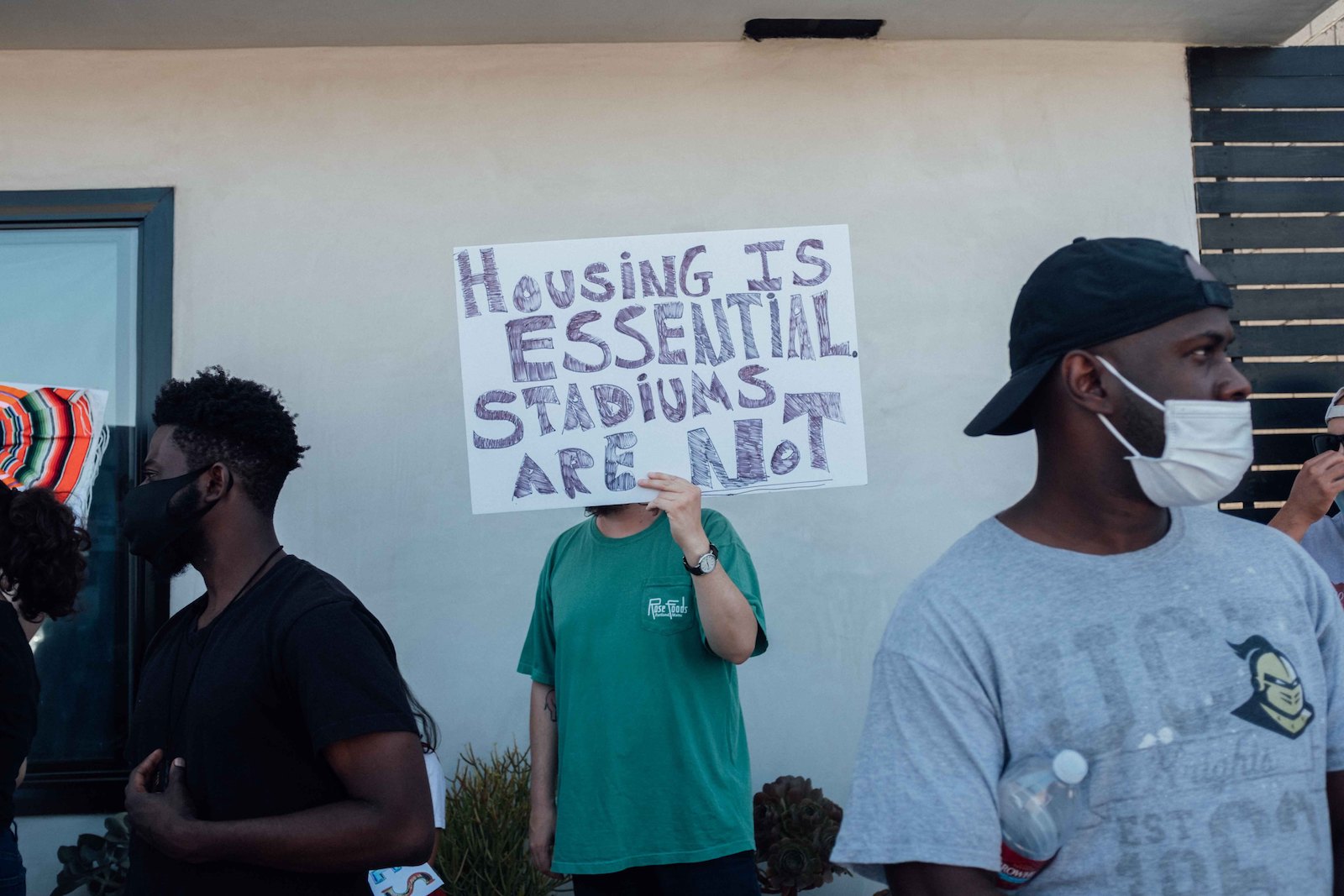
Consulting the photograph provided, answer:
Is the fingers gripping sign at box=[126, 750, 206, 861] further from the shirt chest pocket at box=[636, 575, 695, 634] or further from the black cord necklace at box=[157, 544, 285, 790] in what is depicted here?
the shirt chest pocket at box=[636, 575, 695, 634]

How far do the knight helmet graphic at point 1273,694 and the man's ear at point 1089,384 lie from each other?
1.15 ft

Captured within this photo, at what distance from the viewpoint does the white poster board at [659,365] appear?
9.46 feet

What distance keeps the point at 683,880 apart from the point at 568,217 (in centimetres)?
270

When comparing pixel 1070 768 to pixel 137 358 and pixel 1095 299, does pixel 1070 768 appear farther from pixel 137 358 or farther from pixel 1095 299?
pixel 137 358

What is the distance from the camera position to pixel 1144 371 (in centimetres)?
156

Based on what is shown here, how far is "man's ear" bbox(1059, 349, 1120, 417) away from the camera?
157cm

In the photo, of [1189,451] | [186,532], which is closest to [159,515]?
[186,532]

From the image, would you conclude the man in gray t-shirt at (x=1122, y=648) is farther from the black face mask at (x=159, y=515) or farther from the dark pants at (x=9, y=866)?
the dark pants at (x=9, y=866)

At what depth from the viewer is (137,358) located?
4.40 meters

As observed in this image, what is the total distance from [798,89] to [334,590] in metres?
3.20

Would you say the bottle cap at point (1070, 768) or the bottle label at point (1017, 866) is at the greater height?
the bottle cap at point (1070, 768)

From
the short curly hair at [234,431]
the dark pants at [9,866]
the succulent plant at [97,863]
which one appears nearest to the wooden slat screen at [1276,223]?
the short curly hair at [234,431]

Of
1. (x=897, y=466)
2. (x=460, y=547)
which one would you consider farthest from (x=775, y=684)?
(x=460, y=547)

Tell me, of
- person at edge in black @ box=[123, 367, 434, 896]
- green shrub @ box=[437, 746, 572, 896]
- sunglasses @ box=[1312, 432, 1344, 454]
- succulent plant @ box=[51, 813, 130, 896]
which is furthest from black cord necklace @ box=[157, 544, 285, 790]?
sunglasses @ box=[1312, 432, 1344, 454]
